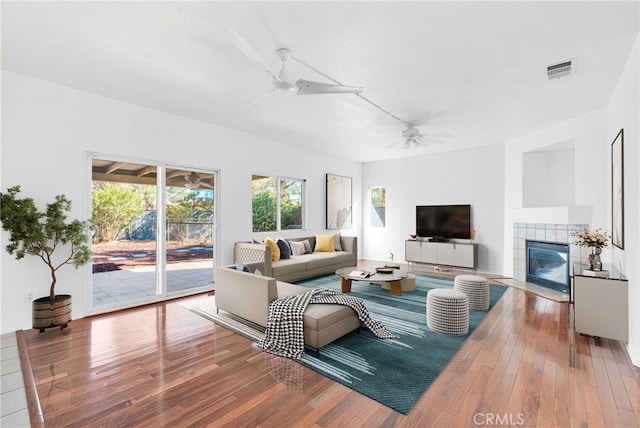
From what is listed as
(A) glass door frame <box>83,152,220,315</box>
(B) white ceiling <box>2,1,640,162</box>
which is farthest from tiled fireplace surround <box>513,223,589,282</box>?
(A) glass door frame <box>83,152,220,315</box>

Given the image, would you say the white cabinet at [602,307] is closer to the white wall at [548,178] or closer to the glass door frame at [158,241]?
the white wall at [548,178]

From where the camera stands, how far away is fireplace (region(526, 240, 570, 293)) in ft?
15.7

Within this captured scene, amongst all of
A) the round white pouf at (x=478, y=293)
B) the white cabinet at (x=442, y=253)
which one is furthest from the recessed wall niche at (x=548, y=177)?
the round white pouf at (x=478, y=293)

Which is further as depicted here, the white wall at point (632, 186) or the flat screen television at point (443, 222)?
the flat screen television at point (443, 222)

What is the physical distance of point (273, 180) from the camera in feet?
20.7

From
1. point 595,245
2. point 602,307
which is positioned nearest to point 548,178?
point 595,245

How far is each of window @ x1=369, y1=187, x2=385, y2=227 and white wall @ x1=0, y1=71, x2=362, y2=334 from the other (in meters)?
4.39

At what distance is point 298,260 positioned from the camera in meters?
Result: 5.52

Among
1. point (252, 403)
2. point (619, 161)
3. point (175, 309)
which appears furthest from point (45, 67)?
point (619, 161)

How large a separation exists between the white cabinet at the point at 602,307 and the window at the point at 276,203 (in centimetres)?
489

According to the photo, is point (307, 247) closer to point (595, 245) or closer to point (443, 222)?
point (443, 222)

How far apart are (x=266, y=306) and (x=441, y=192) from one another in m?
5.67

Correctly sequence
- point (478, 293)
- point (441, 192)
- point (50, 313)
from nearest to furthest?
1. point (50, 313)
2. point (478, 293)
3. point (441, 192)

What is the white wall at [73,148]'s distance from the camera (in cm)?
330
